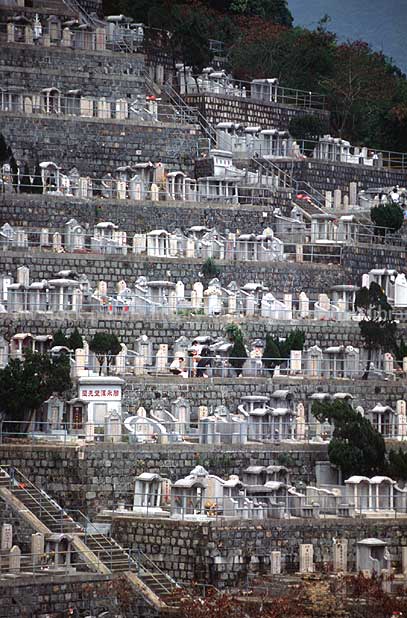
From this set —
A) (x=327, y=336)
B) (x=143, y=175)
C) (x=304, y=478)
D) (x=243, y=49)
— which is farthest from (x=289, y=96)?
(x=304, y=478)

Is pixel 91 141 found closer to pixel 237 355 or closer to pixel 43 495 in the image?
pixel 237 355

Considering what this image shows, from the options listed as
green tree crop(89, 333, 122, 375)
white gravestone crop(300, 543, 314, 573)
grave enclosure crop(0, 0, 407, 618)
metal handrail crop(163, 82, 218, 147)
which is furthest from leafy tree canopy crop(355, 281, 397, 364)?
white gravestone crop(300, 543, 314, 573)

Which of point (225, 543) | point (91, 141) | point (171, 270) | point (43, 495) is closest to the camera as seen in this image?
point (225, 543)

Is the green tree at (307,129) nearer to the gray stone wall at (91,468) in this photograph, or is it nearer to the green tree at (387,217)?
the green tree at (387,217)

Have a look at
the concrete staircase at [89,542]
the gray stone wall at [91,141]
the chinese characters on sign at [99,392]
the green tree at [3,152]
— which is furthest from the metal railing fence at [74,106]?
the concrete staircase at [89,542]

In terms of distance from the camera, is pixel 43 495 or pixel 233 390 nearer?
pixel 43 495

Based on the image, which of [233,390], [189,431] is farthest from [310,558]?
[233,390]

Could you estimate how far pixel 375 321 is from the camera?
104312 mm

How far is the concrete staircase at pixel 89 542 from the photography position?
277 feet

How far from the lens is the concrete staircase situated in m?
84.5

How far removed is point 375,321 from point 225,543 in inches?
748

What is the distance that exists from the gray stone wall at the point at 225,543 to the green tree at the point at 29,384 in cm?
563

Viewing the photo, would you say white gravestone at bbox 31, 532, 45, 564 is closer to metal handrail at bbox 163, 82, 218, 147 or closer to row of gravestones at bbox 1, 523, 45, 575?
row of gravestones at bbox 1, 523, 45, 575

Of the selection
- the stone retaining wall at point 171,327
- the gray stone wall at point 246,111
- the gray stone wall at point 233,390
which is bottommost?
the gray stone wall at point 233,390
